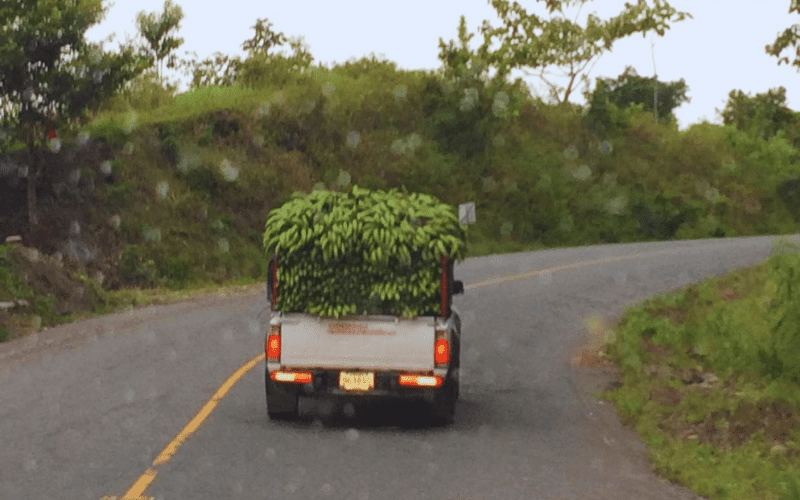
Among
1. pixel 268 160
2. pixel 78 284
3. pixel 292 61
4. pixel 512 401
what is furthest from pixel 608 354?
pixel 292 61

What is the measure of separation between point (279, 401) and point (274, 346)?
26.0 inches

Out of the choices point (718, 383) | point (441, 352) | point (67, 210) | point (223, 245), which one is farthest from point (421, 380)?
point (223, 245)

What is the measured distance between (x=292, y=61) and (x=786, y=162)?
27.4m

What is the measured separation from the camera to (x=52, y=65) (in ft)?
97.8

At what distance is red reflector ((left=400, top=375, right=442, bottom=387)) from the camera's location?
1192cm

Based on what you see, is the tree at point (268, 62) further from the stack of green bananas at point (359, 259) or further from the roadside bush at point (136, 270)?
the stack of green bananas at point (359, 259)

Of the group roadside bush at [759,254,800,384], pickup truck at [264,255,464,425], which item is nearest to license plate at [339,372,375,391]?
pickup truck at [264,255,464,425]

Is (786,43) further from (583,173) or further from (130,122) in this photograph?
(583,173)

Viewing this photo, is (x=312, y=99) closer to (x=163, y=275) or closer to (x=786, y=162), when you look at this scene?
(x=163, y=275)

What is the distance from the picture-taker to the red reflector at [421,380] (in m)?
11.9

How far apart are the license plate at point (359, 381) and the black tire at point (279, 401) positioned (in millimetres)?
610

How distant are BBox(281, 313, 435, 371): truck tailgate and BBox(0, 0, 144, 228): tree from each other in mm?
18763

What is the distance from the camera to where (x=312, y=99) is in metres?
50.8

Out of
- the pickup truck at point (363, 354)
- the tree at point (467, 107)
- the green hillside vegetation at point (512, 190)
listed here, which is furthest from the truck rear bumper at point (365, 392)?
the tree at point (467, 107)
